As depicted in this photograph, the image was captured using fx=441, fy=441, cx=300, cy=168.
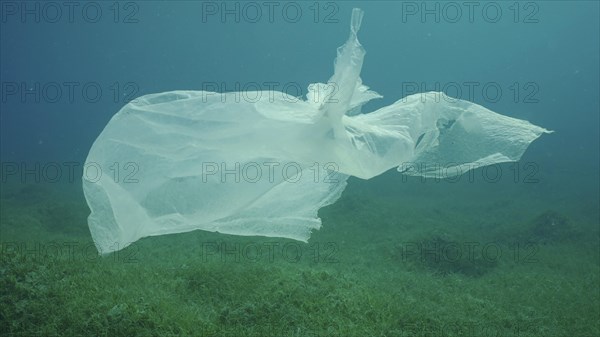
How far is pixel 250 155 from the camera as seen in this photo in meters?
4.40

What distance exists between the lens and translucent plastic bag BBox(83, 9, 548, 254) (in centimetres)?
416

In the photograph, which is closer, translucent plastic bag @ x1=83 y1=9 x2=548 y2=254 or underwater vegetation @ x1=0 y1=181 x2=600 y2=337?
translucent plastic bag @ x1=83 y1=9 x2=548 y2=254

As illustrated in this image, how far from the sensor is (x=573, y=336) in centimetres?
635

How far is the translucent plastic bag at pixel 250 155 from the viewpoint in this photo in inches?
164

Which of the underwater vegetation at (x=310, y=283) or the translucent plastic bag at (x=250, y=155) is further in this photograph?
the underwater vegetation at (x=310, y=283)

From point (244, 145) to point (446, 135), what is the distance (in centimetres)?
242

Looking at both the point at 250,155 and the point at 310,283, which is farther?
the point at 310,283

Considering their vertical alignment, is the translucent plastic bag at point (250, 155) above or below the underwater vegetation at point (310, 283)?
above

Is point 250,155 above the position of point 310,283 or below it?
above

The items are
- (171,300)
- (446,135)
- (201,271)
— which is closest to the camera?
(446,135)

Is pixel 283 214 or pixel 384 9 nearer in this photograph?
pixel 283 214

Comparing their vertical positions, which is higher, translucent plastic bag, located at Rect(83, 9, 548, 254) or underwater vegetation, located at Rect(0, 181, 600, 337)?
translucent plastic bag, located at Rect(83, 9, 548, 254)

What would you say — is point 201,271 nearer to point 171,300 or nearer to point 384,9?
point 171,300

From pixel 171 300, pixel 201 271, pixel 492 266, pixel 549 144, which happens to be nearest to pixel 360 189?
pixel 492 266
